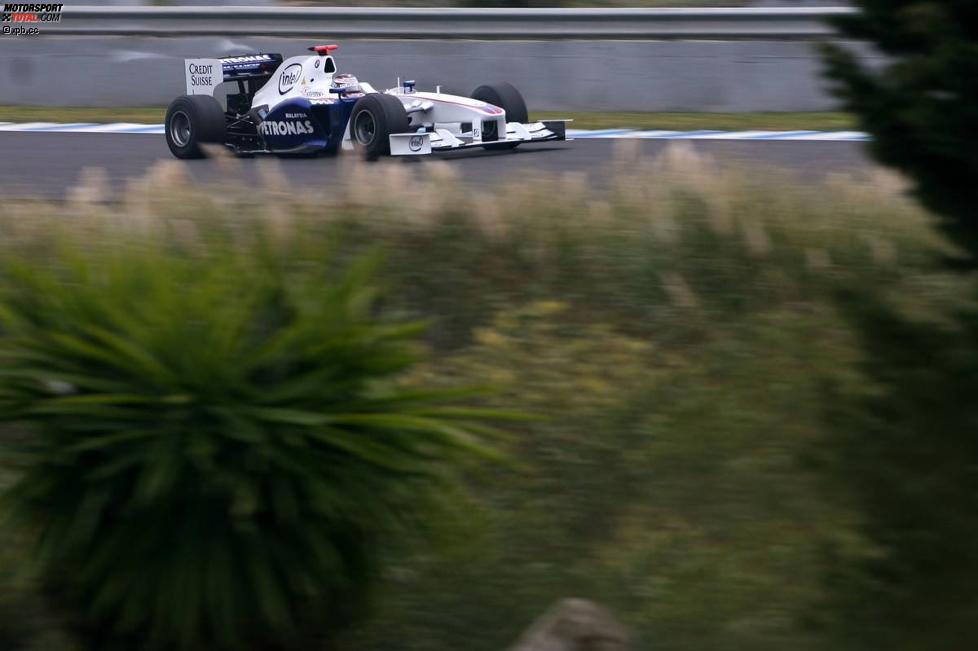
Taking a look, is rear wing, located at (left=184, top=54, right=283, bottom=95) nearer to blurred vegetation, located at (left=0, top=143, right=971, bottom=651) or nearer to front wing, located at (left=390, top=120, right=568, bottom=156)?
front wing, located at (left=390, top=120, right=568, bottom=156)

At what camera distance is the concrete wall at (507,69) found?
47.6ft

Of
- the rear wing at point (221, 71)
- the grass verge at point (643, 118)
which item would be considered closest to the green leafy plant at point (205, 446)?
the grass verge at point (643, 118)

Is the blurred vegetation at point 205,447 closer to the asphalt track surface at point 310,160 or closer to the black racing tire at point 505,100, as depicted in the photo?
the asphalt track surface at point 310,160

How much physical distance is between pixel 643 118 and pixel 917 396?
433 inches

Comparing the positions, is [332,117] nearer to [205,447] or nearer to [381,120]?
[381,120]

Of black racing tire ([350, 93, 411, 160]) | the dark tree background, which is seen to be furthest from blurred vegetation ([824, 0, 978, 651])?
black racing tire ([350, 93, 411, 160])

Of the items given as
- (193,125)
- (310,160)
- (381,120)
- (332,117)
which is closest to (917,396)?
(381,120)

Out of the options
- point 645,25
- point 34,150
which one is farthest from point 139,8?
point 645,25

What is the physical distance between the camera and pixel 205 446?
325 cm

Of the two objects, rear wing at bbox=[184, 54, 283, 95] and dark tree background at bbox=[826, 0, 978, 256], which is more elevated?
rear wing at bbox=[184, 54, 283, 95]

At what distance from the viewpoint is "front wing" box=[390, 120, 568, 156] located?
1145 cm

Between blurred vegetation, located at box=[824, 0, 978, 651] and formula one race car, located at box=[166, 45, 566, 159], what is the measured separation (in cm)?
798

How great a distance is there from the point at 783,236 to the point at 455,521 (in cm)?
254

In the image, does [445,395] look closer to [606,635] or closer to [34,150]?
[606,635]
